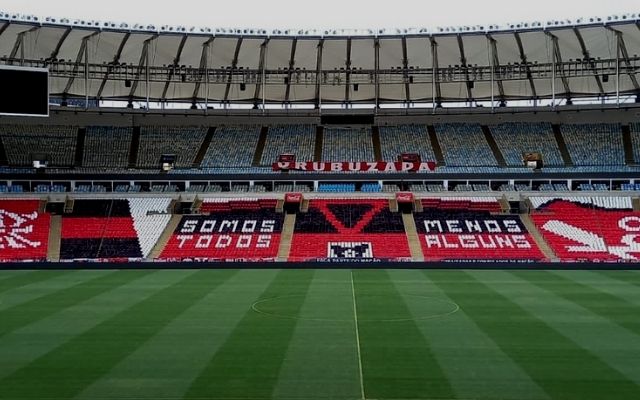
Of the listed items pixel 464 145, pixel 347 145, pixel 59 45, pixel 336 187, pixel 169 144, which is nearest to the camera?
pixel 59 45

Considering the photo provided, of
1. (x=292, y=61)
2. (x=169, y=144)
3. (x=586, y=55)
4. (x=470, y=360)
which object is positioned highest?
(x=292, y=61)

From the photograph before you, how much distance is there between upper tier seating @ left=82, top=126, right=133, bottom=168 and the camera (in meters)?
54.5

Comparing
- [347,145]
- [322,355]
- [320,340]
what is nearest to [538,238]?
[347,145]

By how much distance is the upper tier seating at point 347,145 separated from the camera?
55.8 meters

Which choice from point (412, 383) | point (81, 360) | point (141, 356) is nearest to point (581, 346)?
point (412, 383)

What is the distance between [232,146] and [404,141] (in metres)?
14.7

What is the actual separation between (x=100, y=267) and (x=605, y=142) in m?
40.0

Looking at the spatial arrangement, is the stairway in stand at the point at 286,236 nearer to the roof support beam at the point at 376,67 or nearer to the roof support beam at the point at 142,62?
the roof support beam at the point at 376,67

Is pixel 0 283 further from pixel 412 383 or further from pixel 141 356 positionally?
pixel 412 383

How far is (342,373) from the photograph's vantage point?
16.3 metres

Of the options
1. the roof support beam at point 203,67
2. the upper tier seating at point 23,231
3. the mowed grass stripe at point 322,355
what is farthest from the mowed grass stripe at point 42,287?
the roof support beam at point 203,67

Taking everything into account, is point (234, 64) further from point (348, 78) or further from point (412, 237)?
point (412, 237)

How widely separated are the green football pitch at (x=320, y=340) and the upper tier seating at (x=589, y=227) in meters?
9.19

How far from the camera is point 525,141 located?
184 feet
